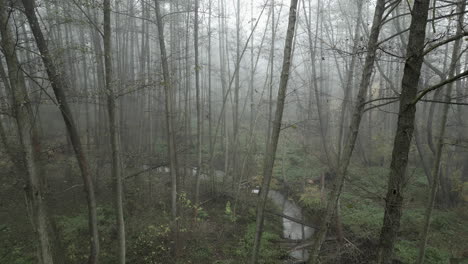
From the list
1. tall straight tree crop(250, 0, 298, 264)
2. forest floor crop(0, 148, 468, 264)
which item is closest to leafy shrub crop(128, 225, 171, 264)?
forest floor crop(0, 148, 468, 264)

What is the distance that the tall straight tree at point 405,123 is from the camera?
9.48ft

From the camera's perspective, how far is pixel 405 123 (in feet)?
9.98

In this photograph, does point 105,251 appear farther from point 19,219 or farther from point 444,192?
point 444,192

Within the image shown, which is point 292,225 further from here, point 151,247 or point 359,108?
point 359,108

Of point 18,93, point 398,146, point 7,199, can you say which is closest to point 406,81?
point 398,146

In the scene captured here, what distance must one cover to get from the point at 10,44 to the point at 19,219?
696cm

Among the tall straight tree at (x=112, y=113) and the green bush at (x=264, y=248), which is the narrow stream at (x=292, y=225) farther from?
the tall straight tree at (x=112, y=113)

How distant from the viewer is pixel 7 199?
29.5 feet

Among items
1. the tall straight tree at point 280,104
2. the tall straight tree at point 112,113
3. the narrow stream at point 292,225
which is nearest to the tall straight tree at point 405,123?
the tall straight tree at point 280,104

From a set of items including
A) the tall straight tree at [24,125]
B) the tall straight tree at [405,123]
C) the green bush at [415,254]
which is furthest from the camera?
the green bush at [415,254]

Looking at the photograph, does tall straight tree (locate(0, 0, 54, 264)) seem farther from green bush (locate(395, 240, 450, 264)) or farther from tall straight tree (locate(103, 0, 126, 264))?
green bush (locate(395, 240, 450, 264))

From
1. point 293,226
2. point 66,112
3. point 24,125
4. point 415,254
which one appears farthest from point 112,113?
point 415,254

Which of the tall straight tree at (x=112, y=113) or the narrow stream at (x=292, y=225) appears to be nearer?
the tall straight tree at (x=112, y=113)

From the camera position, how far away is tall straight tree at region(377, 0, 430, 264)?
2891 millimetres
